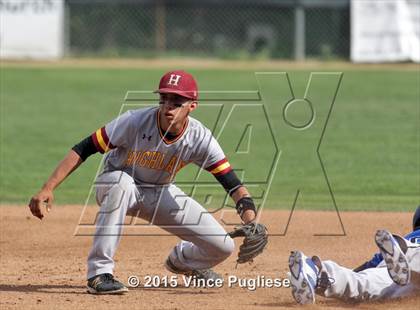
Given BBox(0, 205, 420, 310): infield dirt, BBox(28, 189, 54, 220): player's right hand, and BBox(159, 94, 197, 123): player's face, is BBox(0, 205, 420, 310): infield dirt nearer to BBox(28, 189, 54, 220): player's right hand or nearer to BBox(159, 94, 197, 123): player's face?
BBox(28, 189, 54, 220): player's right hand

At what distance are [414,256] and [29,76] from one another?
1564 cm

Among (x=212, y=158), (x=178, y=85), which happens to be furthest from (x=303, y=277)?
(x=178, y=85)

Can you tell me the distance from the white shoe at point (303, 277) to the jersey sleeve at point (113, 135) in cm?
157

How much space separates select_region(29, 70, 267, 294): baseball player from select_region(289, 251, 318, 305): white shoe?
2.49ft

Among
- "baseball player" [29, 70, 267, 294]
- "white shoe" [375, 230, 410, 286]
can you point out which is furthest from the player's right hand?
"white shoe" [375, 230, 410, 286]

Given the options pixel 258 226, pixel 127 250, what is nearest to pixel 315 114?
pixel 127 250

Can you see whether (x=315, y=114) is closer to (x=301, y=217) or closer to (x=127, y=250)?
(x=301, y=217)

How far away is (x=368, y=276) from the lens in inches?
253

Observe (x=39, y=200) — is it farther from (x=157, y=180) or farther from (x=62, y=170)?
(x=157, y=180)

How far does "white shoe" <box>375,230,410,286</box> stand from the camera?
19.7ft

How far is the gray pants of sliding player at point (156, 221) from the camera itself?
6770mm

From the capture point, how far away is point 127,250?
8875mm

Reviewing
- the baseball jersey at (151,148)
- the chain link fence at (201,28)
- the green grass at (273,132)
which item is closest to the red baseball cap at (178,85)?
the baseball jersey at (151,148)

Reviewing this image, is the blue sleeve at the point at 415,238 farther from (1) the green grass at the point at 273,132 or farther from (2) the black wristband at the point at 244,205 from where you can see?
(1) the green grass at the point at 273,132
